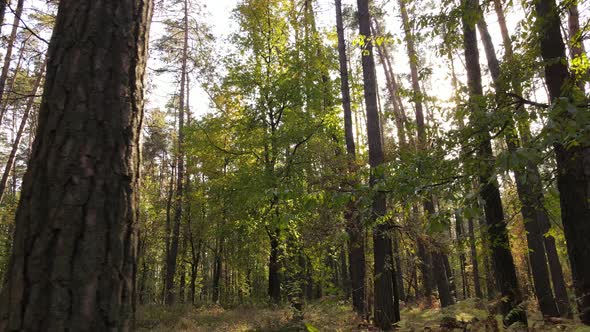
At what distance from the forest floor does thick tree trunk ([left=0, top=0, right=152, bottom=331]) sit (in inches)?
179

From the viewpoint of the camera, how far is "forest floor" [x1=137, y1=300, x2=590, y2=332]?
236 inches

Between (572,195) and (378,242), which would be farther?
(378,242)

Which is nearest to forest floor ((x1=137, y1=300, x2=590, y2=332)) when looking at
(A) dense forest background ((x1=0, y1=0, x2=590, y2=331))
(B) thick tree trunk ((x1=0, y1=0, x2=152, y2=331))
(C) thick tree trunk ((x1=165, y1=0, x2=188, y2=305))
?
(A) dense forest background ((x1=0, y1=0, x2=590, y2=331))

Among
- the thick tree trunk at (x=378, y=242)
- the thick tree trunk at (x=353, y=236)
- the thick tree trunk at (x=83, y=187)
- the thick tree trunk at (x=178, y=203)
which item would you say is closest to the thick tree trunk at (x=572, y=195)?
the thick tree trunk at (x=378, y=242)

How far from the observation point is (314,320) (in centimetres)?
990

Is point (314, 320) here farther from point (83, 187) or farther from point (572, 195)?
point (83, 187)

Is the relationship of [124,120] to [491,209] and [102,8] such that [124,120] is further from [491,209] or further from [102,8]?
[491,209]

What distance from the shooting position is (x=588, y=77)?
12.5 ft

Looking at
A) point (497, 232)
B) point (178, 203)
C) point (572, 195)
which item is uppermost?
point (178, 203)

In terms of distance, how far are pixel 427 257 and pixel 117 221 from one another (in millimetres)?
17994

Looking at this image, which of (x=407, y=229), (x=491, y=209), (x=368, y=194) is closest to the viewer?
(x=368, y=194)

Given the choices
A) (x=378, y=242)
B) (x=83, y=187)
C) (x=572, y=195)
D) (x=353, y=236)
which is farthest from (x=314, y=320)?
(x=83, y=187)

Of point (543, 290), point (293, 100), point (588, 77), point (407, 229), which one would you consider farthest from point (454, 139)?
point (293, 100)

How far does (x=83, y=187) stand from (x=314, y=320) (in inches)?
366
